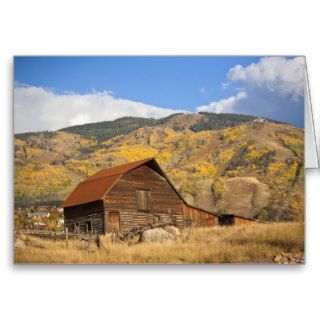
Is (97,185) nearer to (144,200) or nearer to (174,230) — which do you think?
(144,200)

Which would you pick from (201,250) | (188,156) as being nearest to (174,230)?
(201,250)

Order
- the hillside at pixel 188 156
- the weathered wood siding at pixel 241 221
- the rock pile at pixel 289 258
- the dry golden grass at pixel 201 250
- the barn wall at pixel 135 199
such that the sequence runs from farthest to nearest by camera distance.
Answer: the barn wall at pixel 135 199 → the weathered wood siding at pixel 241 221 → the hillside at pixel 188 156 → the dry golden grass at pixel 201 250 → the rock pile at pixel 289 258

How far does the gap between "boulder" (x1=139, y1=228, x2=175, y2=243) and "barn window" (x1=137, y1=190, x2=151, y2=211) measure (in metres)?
0.42

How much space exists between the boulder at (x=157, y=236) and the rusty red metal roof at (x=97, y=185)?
A: 3.06ft

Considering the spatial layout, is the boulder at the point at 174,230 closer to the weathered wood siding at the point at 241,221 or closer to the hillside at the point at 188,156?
the hillside at the point at 188,156

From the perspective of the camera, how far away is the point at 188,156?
44.5 ft

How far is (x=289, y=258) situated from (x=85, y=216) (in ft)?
10.7

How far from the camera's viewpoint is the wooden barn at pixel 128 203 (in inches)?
534

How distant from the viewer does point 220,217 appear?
13453 mm

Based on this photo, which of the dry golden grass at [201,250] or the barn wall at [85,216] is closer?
the dry golden grass at [201,250]

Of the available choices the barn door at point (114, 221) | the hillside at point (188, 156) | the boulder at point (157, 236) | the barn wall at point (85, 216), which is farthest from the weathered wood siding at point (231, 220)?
the barn wall at point (85, 216)
